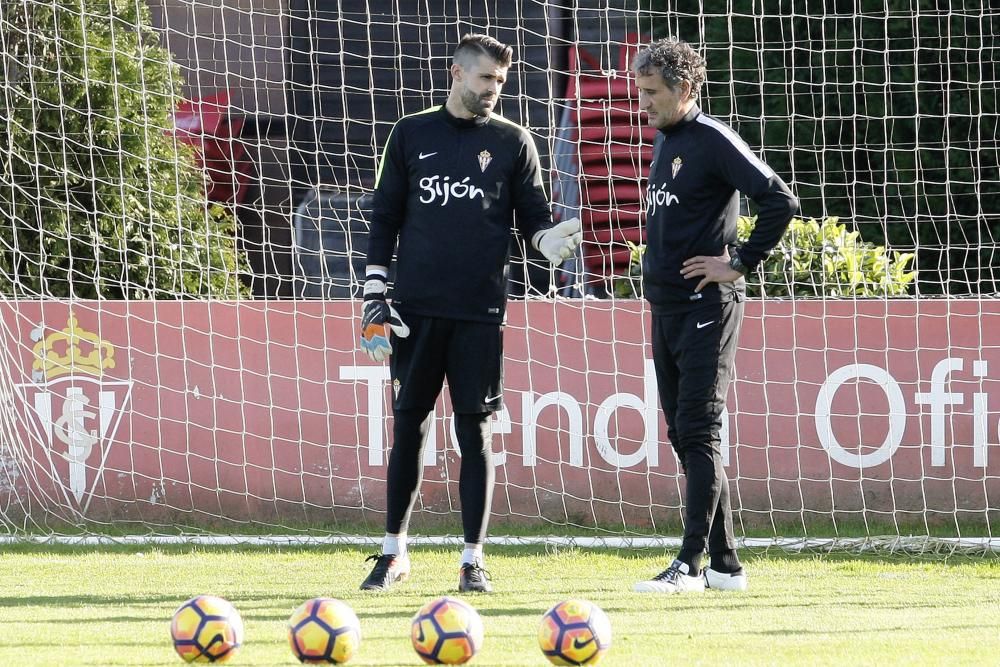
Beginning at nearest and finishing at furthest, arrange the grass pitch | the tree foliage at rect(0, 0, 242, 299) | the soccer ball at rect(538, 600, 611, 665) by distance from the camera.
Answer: the soccer ball at rect(538, 600, 611, 665), the grass pitch, the tree foliage at rect(0, 0, 242, 299)

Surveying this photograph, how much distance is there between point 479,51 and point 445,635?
249cm

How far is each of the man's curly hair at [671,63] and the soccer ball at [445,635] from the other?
2440 mm

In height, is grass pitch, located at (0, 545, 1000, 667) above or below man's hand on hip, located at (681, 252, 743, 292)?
below

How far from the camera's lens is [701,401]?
514cm

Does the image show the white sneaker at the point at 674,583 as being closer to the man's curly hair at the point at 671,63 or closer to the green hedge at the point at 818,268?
the man's curly hair at the point at 671,63

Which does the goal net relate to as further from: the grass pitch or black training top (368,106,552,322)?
black training top (368,106,552,322)

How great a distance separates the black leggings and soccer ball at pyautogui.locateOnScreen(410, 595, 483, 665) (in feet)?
5.36

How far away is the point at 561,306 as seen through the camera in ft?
25.0

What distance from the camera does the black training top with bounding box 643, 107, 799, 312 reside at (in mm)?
5121

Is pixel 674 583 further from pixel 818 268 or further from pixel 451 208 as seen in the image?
pixel 818 268

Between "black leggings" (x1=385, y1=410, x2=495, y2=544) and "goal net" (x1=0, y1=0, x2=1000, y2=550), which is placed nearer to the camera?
"black leggings" (x1=385, y1=410, x2=495, y2=544)

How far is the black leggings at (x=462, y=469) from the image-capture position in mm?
5238

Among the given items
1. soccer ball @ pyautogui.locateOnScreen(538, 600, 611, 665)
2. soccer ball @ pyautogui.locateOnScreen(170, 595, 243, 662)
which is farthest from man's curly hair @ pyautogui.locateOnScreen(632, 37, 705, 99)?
soccer ball @ pyautogui.locateOnScreen(170, 595, 243, 662)

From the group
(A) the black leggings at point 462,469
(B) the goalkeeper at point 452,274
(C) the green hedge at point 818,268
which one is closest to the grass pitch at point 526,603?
(A) the black leggings at point 462,469
